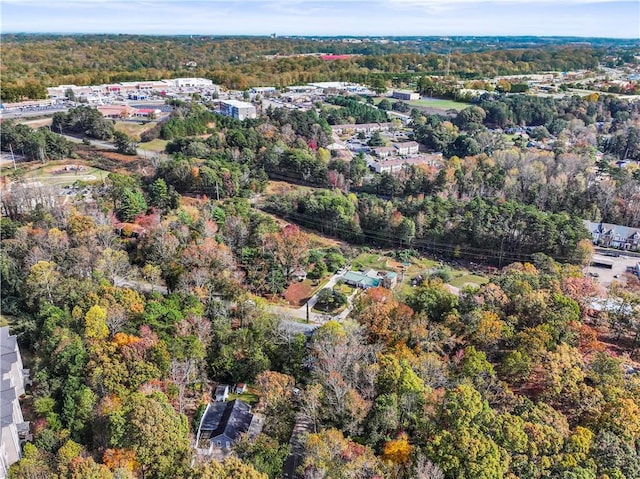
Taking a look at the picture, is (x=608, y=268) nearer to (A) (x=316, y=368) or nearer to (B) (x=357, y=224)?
(B) (x=357, y=224)

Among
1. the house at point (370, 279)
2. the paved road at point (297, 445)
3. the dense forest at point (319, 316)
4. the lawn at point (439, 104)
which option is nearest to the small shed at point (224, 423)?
the dense forest at point (319, 316)

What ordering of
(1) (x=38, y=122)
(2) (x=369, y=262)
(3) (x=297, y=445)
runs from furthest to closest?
1. (1) (x=38, y=122)
2. (2) (x=369, y=262)
3. (3) (x=297, y=445)

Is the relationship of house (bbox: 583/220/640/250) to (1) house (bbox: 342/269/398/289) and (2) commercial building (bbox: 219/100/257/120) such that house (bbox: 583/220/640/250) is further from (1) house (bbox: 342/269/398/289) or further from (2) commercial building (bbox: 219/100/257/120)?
(2) commercial building (bbox: 219/100/257/120)

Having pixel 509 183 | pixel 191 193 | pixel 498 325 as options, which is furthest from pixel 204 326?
pixel 509 183

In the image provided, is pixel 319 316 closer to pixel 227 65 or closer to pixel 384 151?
pixel 384 151

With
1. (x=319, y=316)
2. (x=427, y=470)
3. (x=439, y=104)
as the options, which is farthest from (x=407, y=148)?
(x=427, y=470)

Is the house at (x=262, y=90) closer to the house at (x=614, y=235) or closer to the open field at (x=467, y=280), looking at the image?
the house at (x=614, y=235)

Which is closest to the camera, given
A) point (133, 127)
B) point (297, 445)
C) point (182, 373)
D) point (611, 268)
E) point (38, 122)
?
point (297, 445)
